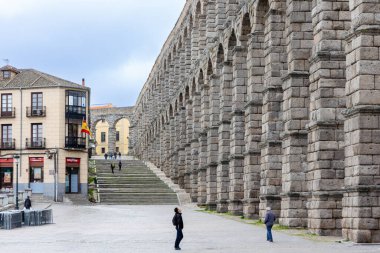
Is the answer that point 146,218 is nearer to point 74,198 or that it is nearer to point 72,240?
point 72,240

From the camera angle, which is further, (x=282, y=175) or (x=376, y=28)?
(x=282, y=175)

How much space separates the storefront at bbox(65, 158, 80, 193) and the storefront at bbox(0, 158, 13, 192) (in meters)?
4.81

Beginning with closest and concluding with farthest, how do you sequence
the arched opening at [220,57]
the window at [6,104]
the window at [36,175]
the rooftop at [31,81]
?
the arched opening at [220,57] < the window at [36,175] < the rooftop at [31,81] < the window at [6,104]

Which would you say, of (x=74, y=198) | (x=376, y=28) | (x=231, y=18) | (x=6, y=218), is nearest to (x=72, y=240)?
(x=6, y=218)

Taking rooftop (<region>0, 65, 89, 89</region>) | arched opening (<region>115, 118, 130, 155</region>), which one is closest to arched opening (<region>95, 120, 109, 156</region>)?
arched opening (<region>115, 118, 130, 155</region>)

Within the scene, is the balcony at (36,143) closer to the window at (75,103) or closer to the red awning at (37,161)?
the red awning at (37,161)

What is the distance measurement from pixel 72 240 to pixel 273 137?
10329 mm

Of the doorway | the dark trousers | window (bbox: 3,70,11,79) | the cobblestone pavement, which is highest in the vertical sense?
window (bbox: 3,70,11,79)

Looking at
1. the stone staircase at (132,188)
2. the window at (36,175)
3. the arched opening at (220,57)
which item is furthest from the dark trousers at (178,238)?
the window at (36,175)

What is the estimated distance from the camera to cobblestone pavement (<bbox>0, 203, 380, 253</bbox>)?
22.8m

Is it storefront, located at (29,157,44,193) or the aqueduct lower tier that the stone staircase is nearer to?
storefront, located at (29,157,44,193)

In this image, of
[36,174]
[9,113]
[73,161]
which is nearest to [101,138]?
[9,113]

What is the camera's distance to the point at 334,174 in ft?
88.1

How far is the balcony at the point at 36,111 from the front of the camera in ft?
218
